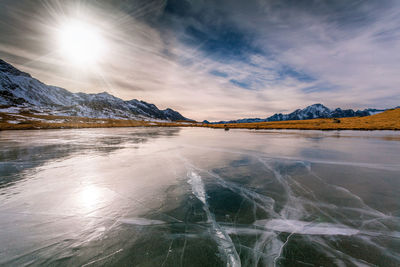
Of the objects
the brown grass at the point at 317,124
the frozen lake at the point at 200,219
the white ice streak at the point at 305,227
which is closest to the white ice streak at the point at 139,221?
the frozen lake at the point at 200,219

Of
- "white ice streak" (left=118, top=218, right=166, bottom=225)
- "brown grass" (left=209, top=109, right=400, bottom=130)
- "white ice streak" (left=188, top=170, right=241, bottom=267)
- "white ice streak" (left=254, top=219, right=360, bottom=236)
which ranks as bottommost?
"white ice streak" (left=254, top=219, right=360, bottom=236)

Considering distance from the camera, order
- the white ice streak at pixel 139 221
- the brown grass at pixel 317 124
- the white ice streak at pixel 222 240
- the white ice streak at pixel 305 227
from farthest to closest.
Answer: the brown grass at pixel 317 124
the white ice streak at pixel 139 221
the white ice streak at pixel 305 227
the white ice streak at pixel 222 240

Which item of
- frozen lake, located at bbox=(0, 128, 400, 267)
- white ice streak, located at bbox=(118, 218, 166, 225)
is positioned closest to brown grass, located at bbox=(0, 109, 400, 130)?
frozen lake, located at bbox=(0, 128, 400, 267)

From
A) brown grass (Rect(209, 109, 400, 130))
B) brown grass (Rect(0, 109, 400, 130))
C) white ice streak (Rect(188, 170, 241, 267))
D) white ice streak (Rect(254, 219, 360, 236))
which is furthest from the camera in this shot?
brown grass (Rect(0, 109, 400, 130))

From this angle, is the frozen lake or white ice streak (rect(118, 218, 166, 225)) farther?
white ice streak (rect(118, 218, 166, 225))

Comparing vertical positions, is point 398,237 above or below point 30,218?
below

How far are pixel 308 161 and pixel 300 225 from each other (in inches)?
375

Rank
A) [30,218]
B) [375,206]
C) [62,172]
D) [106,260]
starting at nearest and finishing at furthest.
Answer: [106,260], [30,218], [375,206], [62,172]

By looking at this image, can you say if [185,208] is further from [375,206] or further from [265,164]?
[265,164]

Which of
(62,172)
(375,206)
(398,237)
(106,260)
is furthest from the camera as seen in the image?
(62,172)

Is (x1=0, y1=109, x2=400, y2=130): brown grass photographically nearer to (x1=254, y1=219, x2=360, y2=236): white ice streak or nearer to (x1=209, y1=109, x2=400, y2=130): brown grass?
(x1=209, y1=109, x2=400, y2=130): brown grass

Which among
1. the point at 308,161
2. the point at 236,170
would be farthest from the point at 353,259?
the point at 308,161

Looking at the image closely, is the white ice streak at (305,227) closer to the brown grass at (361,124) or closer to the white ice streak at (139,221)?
the white ice streak at (139,221)

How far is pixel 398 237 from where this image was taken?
443 centimetres
